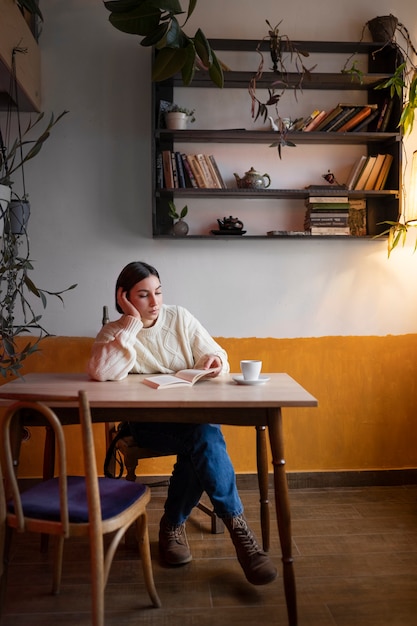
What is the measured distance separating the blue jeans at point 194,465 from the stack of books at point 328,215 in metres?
1.43

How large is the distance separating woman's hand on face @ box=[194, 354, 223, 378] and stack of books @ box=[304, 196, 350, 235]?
1.14 meters

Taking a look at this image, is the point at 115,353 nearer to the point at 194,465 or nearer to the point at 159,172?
the point at 194,465

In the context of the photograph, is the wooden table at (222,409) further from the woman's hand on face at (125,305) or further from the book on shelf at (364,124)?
the book on shelf at (364,124)

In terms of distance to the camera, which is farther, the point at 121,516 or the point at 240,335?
the point at 240,335

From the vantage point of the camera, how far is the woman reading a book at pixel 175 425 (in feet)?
7.72

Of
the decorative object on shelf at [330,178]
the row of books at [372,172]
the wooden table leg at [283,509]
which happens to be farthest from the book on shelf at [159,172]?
the wooden table leg at [283,509]

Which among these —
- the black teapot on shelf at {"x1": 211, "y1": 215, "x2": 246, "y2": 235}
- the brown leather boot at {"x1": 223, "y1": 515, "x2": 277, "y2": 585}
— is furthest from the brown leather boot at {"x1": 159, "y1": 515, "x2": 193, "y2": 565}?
the black teapot on shelf at {"x1": 211, "y1": 215, "x2": 246, "y2": 235}

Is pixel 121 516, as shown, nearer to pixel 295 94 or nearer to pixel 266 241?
pixel 266 241

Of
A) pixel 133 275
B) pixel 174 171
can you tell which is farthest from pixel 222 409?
pixel 174 171

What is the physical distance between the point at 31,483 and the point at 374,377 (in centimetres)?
201

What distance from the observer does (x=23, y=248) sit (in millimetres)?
3471

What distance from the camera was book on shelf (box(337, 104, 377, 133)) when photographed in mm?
3402

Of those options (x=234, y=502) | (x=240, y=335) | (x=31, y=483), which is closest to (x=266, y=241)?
(x=240, y=335)

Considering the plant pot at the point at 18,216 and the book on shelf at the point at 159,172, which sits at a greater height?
the book on shelf at the point at 159,172
